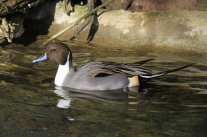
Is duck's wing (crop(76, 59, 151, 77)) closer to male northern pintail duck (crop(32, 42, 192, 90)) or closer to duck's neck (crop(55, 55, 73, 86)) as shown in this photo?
male northern pintail duck (crop(32, 42, 192, 90))

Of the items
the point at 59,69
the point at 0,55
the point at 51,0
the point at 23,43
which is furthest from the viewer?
the point at 51,0

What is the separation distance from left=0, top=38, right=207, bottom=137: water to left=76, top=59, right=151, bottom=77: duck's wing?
0.33m

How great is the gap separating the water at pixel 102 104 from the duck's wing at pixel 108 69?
33 cm

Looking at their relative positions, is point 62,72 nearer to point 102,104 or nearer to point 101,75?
point 101,75

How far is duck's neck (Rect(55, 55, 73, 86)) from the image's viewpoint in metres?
8.43

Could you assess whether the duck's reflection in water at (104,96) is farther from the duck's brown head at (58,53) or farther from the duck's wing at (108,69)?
the duck's brown head at (58,53)

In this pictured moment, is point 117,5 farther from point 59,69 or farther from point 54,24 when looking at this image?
point 59,69

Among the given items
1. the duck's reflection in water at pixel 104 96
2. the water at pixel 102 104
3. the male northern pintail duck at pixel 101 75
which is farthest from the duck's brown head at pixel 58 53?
the duck's reflection in water at pixel 104 96

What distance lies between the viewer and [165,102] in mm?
7461

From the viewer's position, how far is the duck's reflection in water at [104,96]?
24.6 feet

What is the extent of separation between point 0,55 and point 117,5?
2.70m

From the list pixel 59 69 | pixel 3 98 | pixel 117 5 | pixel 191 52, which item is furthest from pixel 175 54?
pixel 3 98

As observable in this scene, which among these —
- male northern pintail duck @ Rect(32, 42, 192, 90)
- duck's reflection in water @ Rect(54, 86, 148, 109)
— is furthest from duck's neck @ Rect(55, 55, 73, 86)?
duck's reflection in water @ Rect(54, 86, 148, 109)

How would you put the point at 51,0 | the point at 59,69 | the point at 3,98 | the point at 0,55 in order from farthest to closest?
the point at 51,0 → the point at 0,55 → the point at 59,69 → the point at 3,98
